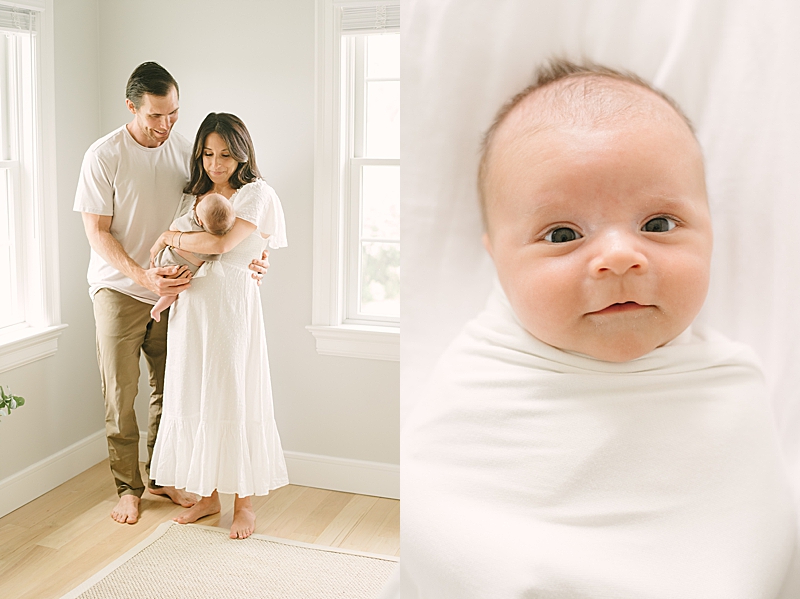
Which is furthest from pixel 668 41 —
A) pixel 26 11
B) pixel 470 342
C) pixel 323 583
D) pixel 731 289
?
pixel 26 11

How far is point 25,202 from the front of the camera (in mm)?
2707

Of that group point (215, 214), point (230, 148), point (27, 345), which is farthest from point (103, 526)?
point (230, 148)

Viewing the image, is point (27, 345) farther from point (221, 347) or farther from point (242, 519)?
point (242, 519)

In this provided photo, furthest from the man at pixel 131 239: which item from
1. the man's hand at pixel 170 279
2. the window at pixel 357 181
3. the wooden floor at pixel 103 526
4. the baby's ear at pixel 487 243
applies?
the baby's ear at pixel 487 243

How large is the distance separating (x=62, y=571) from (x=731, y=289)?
226 cm

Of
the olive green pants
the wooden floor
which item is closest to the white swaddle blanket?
the wooden floor

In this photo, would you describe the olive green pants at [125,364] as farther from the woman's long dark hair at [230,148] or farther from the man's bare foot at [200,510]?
the woman's long dark hair at [230,148]

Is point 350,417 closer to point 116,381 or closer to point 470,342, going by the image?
point 116,381

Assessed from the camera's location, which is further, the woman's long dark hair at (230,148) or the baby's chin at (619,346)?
the woman's long dark hair at (230,148)

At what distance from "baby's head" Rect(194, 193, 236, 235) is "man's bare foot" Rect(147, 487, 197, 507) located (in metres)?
1.10

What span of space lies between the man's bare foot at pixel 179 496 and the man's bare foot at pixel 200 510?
0.20ft

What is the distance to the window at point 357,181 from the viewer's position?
258 centimetres

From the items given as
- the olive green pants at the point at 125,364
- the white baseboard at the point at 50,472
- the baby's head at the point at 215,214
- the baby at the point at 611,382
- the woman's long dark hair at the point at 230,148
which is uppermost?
the woman's long dark hair at the point at 230,148

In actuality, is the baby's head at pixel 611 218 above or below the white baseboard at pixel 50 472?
above
